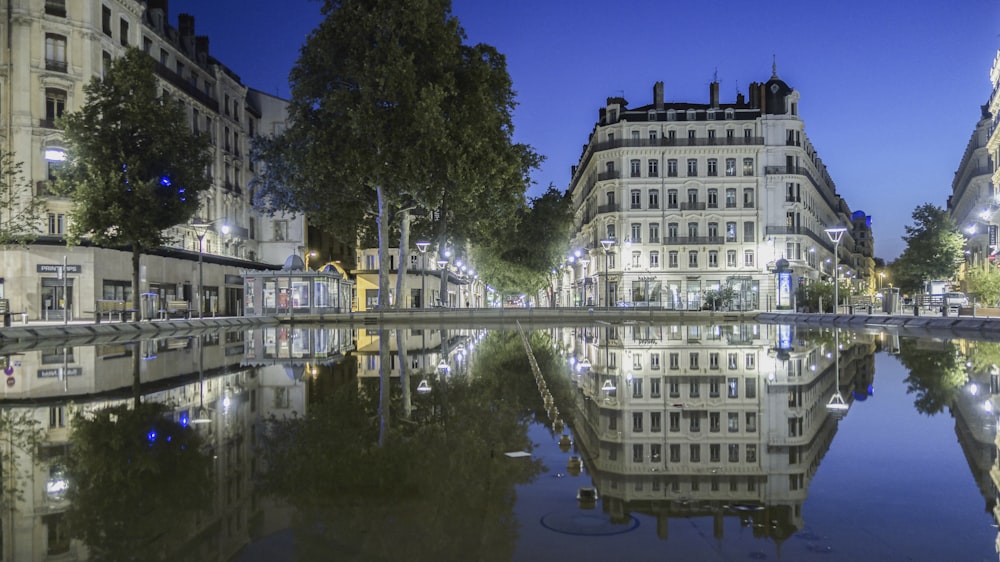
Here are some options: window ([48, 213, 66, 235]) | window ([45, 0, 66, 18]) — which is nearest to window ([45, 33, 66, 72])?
A: window ([45, 0, 66, 18])

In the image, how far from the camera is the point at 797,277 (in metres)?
78.5

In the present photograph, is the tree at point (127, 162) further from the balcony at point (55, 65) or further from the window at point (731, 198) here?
the window at point (731, 198)

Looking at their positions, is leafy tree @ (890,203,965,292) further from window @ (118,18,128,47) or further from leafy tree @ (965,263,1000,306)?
window @ (118,18,128,47)

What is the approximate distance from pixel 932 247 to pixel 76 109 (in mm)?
71333

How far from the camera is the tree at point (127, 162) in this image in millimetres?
33375

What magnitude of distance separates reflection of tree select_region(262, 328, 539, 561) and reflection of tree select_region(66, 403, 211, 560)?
579 millimetres

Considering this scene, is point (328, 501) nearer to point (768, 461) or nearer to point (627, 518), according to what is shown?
point (627, 518)

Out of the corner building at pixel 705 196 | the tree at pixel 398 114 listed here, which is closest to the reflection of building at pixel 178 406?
the tree at pixel 398 114

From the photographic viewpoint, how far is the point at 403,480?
512 cm

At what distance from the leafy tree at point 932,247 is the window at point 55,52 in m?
71.7

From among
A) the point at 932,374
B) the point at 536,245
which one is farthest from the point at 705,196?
the point at 932,374

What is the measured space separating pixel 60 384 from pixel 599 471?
997cm

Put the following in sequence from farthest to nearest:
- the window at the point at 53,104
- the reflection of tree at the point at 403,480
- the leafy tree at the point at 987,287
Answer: the window at the point at 53,104 < the leafy tree at the point at 987,287 < the reflection of tree at the point at 403,480

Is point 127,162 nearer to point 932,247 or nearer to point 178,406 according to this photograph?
point 178,406
